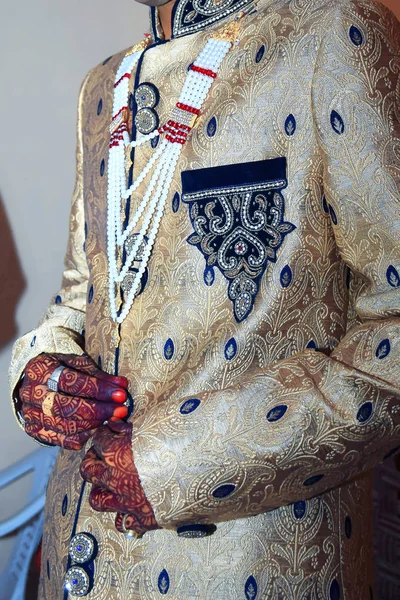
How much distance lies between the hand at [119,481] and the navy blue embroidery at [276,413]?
0.15 metres

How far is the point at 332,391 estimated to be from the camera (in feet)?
2.40

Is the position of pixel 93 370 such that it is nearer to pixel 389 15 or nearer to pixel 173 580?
pixel 173 580

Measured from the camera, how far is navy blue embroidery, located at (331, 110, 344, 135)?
0.76 m

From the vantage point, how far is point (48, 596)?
37.9 inches

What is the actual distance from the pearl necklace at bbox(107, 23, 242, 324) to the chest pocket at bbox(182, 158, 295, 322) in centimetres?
7

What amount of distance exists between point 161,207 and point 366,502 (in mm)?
461

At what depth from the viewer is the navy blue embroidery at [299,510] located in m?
0.80

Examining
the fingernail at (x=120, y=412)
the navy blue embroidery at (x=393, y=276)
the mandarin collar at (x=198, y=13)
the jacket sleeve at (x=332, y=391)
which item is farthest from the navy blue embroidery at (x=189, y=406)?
the mandarin collar at (x=198, y=13)

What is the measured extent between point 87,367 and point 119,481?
8.4 inches

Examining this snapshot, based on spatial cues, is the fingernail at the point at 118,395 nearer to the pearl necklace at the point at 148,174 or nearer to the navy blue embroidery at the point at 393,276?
the pearl necklace at the point at 148,174

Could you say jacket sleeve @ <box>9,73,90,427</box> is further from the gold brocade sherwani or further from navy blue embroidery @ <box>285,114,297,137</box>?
navy blue embroidery @ <box>285,114,297,137</box>

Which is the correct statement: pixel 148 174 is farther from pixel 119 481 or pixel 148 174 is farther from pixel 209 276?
pixel 119 481

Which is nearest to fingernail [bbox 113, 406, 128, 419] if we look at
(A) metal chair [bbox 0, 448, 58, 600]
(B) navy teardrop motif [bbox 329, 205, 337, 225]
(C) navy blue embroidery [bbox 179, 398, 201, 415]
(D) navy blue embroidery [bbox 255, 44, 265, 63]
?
(C) navy blue embroidery [bbox 179, 398, 201, 415]

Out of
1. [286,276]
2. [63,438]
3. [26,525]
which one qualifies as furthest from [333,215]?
[26,525]
